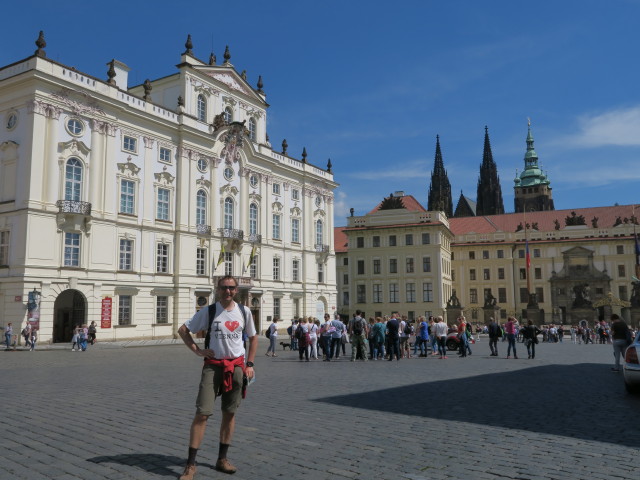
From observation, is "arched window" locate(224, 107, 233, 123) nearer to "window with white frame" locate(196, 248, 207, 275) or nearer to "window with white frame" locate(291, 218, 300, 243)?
"window with white frame" locate(291, 218, 300, 243)

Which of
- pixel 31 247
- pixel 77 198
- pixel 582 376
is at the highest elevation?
pixel 77 198

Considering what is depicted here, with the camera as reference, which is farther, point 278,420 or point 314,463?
point 278,420

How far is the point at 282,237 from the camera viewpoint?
1976 inches

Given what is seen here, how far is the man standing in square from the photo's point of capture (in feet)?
18.0

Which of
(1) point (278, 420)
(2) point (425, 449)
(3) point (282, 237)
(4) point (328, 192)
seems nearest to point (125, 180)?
(3) point (282, 237)

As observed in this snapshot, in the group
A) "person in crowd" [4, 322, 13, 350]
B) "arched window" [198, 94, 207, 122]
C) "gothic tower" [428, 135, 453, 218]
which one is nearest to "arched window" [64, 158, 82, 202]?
"person in crowd" [4, 322, 13, 350]

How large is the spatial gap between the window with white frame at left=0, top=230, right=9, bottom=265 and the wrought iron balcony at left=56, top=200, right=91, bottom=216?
123 inches

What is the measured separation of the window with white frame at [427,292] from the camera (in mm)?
67562

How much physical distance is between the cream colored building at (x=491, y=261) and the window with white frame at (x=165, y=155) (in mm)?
34720

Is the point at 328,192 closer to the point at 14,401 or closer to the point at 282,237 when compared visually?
the point at 282,237

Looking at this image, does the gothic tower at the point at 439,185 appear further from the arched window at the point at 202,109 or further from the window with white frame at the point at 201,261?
the window with white frame at the point at 201,261

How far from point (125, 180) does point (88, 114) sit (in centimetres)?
467

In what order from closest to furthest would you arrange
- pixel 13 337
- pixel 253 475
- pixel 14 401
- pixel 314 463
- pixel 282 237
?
1. pixel 253 475
2. pixel 314 463
3. pixel 14 401
4. pixel 13 337
5. pixel 282 237

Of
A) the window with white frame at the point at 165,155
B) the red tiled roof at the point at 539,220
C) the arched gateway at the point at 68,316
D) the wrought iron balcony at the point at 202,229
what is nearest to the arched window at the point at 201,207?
the wrought iron balcony at the point at 202,229
